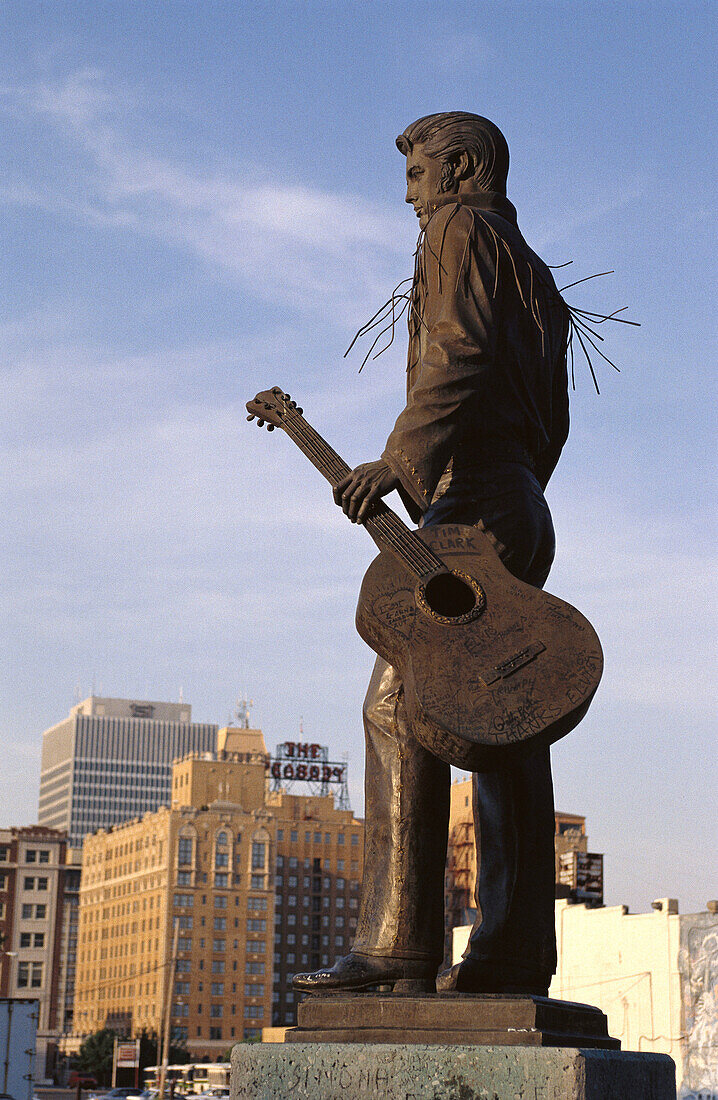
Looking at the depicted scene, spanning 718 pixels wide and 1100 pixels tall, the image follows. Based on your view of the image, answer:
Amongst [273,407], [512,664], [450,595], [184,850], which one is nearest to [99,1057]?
[184,850]

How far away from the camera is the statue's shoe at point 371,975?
13.1 ft

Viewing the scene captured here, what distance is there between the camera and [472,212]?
4.66m

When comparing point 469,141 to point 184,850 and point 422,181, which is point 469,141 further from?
point 184,850

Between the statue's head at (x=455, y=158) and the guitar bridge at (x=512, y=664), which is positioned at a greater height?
the statue's head at (x=455, y=158)

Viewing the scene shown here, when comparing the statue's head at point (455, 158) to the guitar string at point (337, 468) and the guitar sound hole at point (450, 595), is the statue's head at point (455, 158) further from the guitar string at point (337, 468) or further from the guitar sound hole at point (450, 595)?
the guitar sound hole at point (450, 595)

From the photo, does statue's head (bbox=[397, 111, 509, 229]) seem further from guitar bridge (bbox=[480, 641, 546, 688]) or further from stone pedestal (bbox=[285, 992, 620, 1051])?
stone pedestal (bbox=[285, 992, 620, 1051])

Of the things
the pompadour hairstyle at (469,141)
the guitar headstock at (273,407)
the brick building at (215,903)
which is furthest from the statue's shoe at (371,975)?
the brick building at (215,903)

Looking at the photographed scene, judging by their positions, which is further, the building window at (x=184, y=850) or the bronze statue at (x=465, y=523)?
the building window at (x=184, y=850)

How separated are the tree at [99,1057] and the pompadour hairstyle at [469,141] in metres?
112

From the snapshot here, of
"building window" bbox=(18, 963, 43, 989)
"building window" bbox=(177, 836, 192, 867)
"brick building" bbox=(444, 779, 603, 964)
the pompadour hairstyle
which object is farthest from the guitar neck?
"building window" bbox=(18, 963, 43, 989)

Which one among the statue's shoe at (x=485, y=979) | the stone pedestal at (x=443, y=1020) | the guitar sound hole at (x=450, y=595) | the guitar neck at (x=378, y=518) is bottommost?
the stone pedestal at (x=443, y=1020)

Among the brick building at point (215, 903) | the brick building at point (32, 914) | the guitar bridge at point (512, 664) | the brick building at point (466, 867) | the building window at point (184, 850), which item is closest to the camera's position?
the guitar bridge at point (512, 664)

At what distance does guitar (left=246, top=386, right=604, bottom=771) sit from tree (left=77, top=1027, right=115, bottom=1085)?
112m

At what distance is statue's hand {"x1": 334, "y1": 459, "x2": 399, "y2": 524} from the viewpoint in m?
4.24
